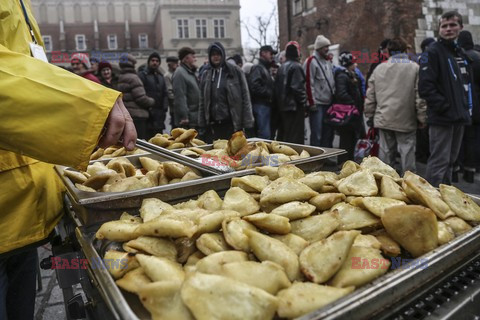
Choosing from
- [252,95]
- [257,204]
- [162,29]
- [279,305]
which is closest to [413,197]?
[257,204]

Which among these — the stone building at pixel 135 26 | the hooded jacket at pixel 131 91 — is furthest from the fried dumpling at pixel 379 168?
the stone building at pixel 135 26

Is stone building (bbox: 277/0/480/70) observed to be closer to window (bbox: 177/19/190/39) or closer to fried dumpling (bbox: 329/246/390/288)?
fried dumpling (bbox: 329/246/390/288)

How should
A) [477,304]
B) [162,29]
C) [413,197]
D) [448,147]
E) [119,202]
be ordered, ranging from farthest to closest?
1. [162,29]
2. [448,147]
3. [119,202]
4. [413,197]
5. [477,304]

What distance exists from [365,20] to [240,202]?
15.1 meters

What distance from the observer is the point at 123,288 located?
97 centimetres

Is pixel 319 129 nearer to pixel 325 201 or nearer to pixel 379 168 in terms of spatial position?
pixel 379 168

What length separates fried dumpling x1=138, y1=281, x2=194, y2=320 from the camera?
0.87 m

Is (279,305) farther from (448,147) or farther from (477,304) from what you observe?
(448,147)

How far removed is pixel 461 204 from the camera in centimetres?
135

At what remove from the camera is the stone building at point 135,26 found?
43.3 meters

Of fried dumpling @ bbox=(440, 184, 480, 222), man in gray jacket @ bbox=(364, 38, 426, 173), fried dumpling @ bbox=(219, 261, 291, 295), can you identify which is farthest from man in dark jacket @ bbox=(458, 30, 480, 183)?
fried dumpling @ bbox=(219, 261, 291, 295)

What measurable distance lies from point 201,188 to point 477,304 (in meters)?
1.08

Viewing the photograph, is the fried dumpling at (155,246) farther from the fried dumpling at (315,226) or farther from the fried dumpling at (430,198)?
the fried dumpling at (430,198)

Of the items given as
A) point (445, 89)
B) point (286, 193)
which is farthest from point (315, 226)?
point (445, 89)
